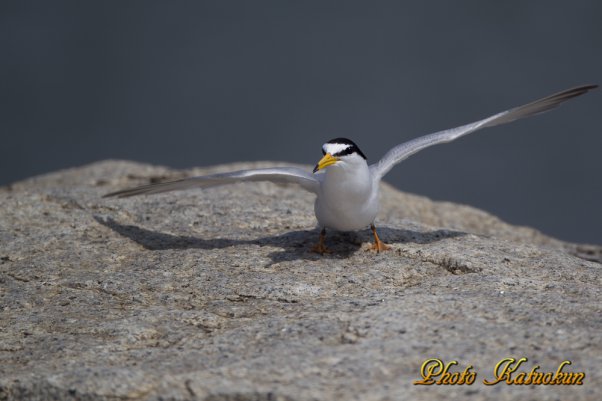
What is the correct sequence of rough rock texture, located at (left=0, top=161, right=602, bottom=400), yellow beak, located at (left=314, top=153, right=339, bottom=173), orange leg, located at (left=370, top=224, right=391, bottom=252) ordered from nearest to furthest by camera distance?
rough rock texture, located at (left=0, top=161, right=602, bottom=400)
yellow beak, located at (left=314, top=153, right=339, bottom=173)
orange leg, located at (left=370, top=224, right=391, bottom=252)

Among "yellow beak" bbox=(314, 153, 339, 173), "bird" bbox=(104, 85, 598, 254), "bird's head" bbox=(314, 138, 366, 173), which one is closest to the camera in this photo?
"yellow beak" bbox=(314, 153, 339, 173)

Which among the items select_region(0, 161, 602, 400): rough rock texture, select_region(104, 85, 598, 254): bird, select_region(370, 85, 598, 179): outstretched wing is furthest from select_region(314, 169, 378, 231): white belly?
select_region(370, 85, 598, 179): outstretched wing

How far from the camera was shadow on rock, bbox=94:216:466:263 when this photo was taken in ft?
23.0

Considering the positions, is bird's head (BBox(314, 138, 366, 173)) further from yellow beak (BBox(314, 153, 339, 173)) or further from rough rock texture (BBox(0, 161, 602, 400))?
rough rock texture (BBox(0, 161, 602, 400))

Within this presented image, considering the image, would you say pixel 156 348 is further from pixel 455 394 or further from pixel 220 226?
pixel 220 226

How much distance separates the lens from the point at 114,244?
7473 millimetres

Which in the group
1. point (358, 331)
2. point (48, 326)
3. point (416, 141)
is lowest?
A: point (48, 326)

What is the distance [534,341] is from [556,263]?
2.04 meters

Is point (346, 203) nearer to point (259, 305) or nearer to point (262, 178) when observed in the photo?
point (262, 178)

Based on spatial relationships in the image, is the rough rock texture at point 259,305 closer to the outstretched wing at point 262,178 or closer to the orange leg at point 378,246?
the orange leg at point 378,246

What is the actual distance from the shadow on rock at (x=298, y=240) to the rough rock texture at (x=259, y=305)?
25 mm

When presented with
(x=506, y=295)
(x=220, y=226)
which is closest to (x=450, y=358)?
(x=506, y=295)

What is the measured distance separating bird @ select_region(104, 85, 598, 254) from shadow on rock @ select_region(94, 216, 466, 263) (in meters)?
0.13

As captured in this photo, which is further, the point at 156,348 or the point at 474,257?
the point at 474,257
